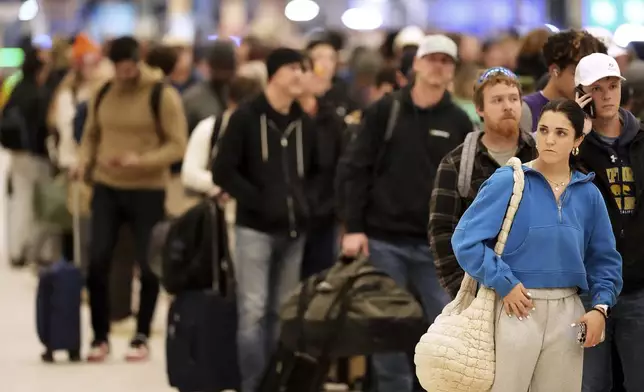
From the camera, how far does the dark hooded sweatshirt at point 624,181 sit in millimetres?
5676

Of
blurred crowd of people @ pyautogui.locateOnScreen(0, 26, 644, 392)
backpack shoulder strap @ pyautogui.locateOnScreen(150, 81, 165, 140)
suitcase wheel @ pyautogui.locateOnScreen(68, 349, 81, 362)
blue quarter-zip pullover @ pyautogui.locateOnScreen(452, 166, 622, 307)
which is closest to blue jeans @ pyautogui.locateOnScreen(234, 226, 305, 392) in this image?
blurred crowd of people @ pyautogui.locateOnScreen(0, 26, 644, 392)

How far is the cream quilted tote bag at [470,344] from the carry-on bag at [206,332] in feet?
9.47

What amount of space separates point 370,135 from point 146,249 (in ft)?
8.79

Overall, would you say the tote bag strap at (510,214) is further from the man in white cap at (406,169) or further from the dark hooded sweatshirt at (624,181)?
the man in white cap at (406,169)

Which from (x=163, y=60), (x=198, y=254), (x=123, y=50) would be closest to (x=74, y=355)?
(x=123, y=50)

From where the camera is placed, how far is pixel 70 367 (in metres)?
9.63

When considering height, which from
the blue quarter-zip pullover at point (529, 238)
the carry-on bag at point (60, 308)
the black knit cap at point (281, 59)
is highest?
the black knit cap at point (281, 59)

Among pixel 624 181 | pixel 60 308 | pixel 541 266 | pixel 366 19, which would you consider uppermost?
pixel 366 19

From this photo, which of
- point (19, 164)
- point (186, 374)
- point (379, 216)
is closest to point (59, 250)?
point (19, 164)

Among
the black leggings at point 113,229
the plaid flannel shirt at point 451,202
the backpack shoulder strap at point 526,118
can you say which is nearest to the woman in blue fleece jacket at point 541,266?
the plaid flannel shirt at point 451,202

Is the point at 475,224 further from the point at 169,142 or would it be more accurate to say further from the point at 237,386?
the point at 169,142

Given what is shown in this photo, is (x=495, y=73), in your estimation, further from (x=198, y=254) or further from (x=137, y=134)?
(x=137, y=134)

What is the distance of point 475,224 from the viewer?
5121 mm

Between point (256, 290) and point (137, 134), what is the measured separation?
217 cm
